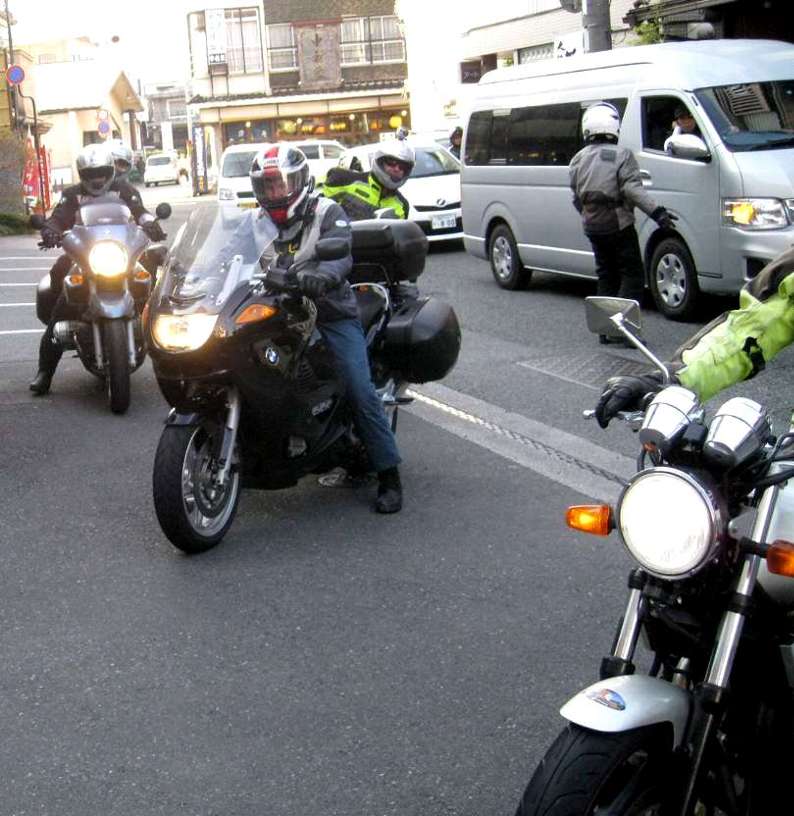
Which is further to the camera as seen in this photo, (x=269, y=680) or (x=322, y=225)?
(x=322, y=225)

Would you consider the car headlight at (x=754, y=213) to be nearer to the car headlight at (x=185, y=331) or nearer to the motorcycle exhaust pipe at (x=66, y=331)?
the motorcycle exhaust pipe at (x=66, y=331)

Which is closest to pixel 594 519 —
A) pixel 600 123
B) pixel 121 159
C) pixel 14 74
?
pixel 121 159

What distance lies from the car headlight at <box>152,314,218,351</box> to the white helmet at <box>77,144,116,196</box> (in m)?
4.02

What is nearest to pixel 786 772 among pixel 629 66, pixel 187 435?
pixel 187 435

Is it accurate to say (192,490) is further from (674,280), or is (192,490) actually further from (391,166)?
(674,280)

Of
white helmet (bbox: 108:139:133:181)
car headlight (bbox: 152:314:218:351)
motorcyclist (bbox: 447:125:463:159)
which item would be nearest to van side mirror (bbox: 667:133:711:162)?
white helmet (bbox: 108:139:133:181)

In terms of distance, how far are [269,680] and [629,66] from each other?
9.02 meters

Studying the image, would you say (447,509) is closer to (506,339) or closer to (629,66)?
(506,339)

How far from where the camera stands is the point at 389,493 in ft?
20.9

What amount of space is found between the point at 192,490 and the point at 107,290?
339cm

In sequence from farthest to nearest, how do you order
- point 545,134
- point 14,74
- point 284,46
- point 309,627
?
1. point 284,46
2. point 14,74
3. point 545,134
4. point 309,627

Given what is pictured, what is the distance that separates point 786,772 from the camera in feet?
9.51

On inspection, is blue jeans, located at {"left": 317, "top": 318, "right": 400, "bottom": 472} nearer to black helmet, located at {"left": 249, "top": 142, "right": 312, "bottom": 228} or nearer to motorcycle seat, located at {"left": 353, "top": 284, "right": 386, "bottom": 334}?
motorcycle seat, located at {"left": 353, "top": 284, "right": 386, "bottom": 334}

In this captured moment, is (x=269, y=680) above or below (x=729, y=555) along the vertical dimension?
below
